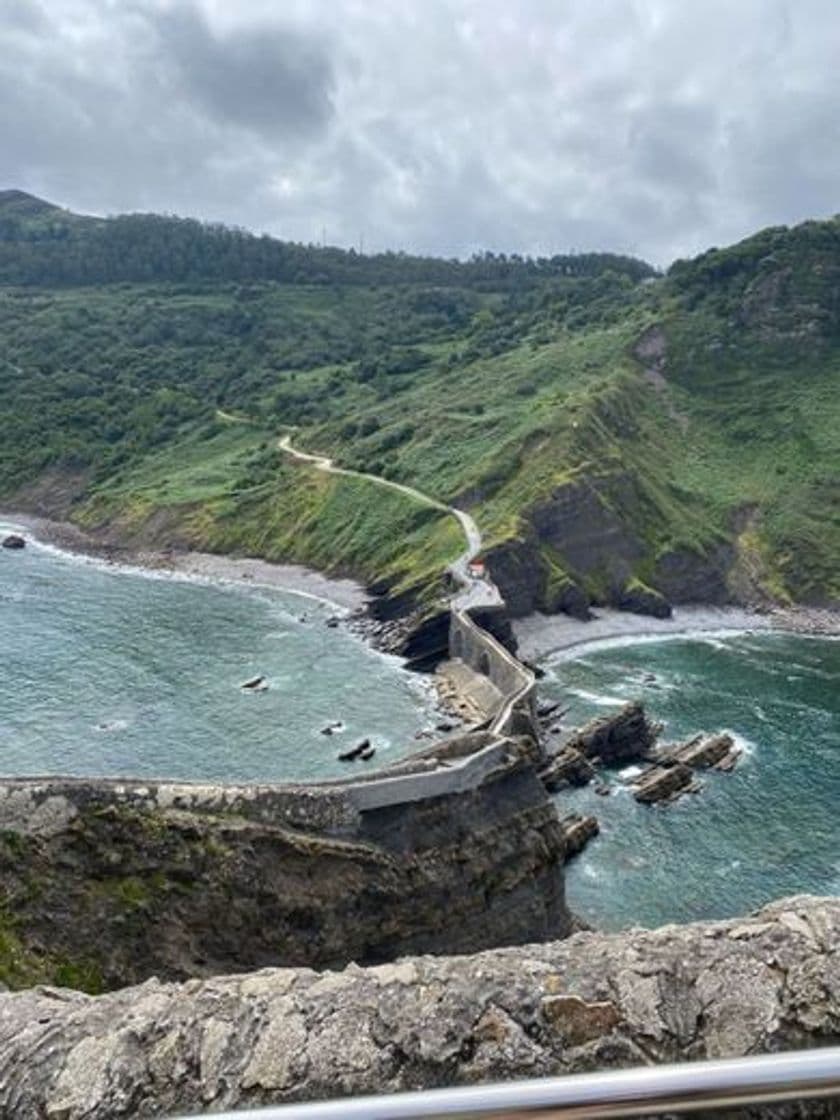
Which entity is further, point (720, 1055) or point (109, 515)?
point (109, 515)

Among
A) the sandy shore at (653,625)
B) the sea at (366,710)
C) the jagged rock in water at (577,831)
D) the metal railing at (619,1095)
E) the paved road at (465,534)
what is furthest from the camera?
the sandy shore at (653,625)

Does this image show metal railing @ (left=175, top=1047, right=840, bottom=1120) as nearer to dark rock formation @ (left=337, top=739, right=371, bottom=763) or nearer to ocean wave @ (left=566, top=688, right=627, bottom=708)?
dark rock formation @ (left=337, top=739, right=371, bottom=763)

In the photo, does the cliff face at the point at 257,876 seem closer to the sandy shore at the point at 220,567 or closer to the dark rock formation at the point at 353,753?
the dark rock formation at the point at 353,753

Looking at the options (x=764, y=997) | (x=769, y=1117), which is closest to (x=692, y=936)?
(x=764, y=997)

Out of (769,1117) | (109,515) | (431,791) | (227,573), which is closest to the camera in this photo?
(769,1117)

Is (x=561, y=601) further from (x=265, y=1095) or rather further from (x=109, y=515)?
(x=265, y=1095)

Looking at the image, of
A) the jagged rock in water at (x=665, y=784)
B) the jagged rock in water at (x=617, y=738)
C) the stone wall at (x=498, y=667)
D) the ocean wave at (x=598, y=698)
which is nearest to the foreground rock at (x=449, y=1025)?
the stone wall at (x=498, y=667)

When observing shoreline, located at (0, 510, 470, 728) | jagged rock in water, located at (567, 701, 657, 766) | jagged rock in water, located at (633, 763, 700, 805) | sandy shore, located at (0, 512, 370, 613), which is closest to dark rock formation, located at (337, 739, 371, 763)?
jagged rock in water, located at (567, 701, 657, 766)
